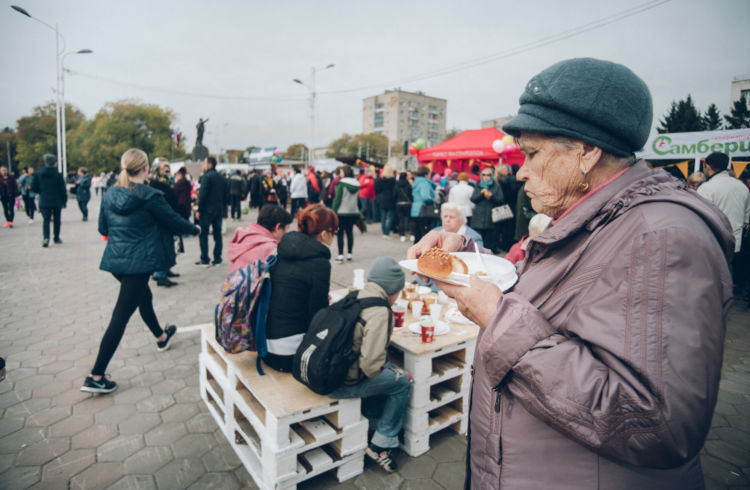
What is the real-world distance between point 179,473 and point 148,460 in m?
0.29

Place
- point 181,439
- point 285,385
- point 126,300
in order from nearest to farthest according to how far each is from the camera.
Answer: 1. point 285,385
2. point 181,439
3. point 126,300

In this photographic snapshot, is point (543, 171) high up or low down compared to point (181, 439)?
up

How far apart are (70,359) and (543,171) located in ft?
16.1

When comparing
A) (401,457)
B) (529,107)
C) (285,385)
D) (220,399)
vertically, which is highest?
(529,107)

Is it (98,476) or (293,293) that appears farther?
(293,293)

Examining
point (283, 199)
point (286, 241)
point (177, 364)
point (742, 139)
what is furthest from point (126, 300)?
point (283, 199)

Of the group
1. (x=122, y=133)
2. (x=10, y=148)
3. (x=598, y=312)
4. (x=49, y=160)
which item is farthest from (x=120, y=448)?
(x=10, y=148)

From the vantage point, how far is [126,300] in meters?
3.60

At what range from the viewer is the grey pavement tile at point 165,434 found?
296cm

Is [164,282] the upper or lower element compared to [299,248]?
lower

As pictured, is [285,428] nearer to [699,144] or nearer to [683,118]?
[699,144]

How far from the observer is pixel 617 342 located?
2.77ft

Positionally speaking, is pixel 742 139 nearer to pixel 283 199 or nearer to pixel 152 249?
pixel 152 249

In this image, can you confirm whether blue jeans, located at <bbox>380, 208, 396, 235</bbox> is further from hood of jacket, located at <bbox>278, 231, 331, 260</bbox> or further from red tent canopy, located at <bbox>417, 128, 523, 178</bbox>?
hood of jacket, located at <bbox>278, 231, 331, 260</bbox>
